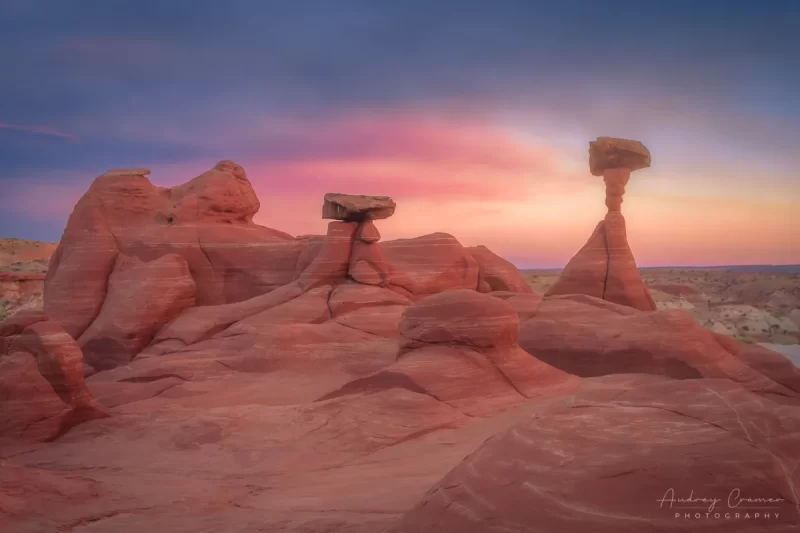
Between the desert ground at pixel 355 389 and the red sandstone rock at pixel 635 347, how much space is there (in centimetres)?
7

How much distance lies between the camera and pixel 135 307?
767 inches

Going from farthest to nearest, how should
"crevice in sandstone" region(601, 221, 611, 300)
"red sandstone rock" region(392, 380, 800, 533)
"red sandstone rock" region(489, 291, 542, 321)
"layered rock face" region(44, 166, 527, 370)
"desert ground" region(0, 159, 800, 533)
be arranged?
1. "crevice in sandstone" region(601, 221, 611, 300)
2. "layered rock face" region(44, 166, 527, 370)
3. "red sandstone rock" region(489, 291, 542, 321)
4. "desert ground" region(0, 159, 800, 533)
5. "red sandstone rock" region(392, 380, 800, 533)

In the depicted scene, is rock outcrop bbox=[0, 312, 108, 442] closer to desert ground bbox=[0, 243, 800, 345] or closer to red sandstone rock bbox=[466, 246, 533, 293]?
red sandstone rock bbox=[466, 246, 533, 293]

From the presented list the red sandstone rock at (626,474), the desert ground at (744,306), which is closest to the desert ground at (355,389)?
the red sandstone rock at (626,474)

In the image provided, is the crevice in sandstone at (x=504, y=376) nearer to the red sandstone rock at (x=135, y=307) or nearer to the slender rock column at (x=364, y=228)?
the slender rock column at (x=364, y=228)

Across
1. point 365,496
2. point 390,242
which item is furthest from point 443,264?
point 365,496

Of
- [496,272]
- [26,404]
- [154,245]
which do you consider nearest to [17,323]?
[26,404]

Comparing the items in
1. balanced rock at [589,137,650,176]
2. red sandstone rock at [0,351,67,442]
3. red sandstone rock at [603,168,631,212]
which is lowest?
red sandstone rock at [0,351,67,442]

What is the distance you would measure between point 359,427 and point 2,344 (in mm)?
8232

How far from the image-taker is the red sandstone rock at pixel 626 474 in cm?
414

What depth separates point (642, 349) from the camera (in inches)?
658

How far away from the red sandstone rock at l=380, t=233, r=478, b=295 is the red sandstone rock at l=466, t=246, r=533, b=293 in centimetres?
73

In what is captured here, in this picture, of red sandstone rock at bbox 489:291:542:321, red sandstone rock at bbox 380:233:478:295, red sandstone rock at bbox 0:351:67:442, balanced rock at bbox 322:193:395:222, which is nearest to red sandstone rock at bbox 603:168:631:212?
red sandstone rock at bbox 380:233:478:295

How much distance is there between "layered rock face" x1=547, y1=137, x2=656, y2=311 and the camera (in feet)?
76.4
